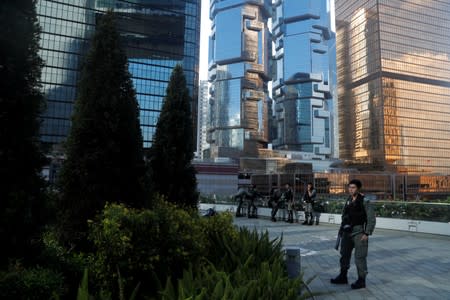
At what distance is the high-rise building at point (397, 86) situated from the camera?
111000mm

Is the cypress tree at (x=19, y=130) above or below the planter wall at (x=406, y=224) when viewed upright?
above

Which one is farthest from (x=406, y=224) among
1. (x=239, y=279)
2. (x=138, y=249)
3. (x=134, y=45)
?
(x=134, y=45)

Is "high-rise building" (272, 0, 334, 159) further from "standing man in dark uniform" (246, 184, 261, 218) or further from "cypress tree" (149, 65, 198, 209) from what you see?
"cypress tree" (149, 65, 198, 209)

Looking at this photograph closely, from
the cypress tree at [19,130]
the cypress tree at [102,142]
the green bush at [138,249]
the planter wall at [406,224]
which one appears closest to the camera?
the cypress tree at [19,130]

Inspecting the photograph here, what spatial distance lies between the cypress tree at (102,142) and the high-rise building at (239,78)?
426 ft

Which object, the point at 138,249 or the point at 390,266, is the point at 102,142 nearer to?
the point at 138,249

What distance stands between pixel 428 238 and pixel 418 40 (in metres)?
129

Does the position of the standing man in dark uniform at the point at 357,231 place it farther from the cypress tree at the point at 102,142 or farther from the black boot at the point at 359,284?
the cypress tree at the point at 102,142

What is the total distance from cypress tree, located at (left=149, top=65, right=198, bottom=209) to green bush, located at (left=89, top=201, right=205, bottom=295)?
4.30 meters

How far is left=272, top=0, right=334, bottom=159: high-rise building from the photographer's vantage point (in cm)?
14550

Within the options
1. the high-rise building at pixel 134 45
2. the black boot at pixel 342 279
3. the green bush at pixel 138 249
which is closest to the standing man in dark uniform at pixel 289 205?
the black boot at pixel 342 279

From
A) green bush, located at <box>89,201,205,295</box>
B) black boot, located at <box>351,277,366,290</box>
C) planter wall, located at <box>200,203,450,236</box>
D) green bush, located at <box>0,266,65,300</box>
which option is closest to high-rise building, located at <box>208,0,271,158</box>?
planter wall, located at <box>200,203,450,236</box>

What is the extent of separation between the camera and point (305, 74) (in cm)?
14538

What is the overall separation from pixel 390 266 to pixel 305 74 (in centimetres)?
14550
